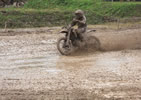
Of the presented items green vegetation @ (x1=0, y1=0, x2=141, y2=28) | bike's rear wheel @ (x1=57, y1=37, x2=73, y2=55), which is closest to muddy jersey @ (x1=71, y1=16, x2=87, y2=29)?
bike's rear wheel @ (x1=57, y1=37, x2=73, y2=55)

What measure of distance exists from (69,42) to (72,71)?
8.38 feet

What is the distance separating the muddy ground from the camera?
21.7ft

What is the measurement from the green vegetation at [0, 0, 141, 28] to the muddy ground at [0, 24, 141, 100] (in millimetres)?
7413

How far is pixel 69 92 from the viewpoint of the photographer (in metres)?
6.68

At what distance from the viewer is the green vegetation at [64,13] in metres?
21.1

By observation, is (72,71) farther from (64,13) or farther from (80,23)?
(64,13)

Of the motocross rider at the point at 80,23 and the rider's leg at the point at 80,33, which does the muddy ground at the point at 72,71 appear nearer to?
the rider's leg at the point at 80,33

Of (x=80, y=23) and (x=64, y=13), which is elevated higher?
(x=80, y=23)

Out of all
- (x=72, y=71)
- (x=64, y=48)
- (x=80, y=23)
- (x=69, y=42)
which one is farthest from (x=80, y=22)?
(x=72, y=71)

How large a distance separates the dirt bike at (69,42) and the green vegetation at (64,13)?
9.39 meters

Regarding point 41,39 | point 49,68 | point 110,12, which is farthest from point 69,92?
point 110,12

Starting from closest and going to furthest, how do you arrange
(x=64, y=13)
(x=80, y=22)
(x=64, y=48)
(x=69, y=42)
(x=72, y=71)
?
1. (x=72, y=71)
2. (x=69, y=42)
3. (x=64, y=48)
4. (x=80, y=22)
5. (x=64, y=13)

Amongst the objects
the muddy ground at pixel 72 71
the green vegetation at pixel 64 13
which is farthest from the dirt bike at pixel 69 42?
the green vegetation at pixel 64 13

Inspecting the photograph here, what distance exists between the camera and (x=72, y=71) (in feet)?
28.7
